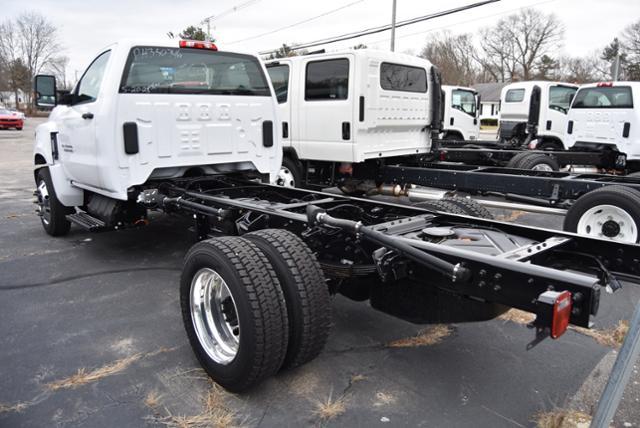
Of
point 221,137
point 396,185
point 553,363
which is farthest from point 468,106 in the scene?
point 553,363

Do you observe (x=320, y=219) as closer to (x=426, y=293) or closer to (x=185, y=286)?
(x=426, y=293)

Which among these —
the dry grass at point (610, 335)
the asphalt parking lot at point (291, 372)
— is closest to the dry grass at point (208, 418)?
the asphalt parking lot at point (291, 372)

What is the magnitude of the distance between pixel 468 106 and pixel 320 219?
14575 millimetres

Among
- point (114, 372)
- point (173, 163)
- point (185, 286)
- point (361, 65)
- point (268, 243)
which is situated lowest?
point (114, 372)

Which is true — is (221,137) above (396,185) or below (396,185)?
above

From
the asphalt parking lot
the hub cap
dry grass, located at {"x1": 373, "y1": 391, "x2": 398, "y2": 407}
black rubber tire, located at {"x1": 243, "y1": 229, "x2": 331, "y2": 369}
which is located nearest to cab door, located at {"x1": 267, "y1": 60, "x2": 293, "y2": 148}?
the asphalt parking lot

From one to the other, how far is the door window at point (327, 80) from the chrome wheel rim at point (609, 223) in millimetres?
3821

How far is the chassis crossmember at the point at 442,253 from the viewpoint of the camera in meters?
2.35

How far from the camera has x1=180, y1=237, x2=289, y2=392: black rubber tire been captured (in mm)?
2752

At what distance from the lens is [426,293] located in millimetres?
2965

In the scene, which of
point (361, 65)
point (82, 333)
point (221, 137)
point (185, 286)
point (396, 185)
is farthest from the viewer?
point (396, 185)

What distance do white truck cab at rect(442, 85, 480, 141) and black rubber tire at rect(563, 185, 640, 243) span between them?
10393mm

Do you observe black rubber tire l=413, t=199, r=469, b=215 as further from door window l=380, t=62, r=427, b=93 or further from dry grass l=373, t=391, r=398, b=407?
door window l=380, t=62, r=427, b=93

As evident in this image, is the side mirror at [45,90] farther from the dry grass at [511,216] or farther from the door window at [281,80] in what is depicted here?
the dry grass at [511,216]
